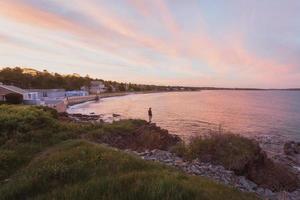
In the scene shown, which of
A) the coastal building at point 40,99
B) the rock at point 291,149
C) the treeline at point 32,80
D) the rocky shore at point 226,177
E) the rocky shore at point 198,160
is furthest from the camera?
the treeline at point 32,80

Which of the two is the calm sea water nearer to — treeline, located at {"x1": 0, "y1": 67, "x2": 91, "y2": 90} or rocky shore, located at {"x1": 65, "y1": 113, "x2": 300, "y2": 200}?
rocky shore, located at {"x1": 65, "y1": 113, "x2": 300, "y2": 200}

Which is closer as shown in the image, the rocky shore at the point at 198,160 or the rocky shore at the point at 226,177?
the rocky shore at the point at 226,177

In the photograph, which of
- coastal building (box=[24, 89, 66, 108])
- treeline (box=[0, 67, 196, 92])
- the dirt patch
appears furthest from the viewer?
treeline (box=[0, 67, 196, 92])

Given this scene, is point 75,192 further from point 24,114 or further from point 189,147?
point 24,114

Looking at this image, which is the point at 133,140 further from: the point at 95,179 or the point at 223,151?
the point at 95,179

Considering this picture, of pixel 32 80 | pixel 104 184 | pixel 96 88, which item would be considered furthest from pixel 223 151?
pixel 96 88

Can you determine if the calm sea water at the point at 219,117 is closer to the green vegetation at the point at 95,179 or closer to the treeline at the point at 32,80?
the green vegetation at the point at 95,179

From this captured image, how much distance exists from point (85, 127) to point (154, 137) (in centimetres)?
558

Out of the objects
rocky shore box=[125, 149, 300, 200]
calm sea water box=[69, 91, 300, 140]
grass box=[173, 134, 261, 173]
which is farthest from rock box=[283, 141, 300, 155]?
rocky shore box=[125, 149, 300, 200]

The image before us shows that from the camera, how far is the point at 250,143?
530 inches

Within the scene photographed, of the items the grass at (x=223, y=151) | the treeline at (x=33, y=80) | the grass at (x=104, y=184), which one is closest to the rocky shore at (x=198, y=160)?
the grass at (x=223, y=151)

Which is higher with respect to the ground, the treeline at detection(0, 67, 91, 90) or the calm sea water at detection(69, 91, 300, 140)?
the treeline at detection(0, 67, 91, 90)

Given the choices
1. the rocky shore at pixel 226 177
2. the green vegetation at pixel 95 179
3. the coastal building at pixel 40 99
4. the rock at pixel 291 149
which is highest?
the green vegetation at pixel 95 179

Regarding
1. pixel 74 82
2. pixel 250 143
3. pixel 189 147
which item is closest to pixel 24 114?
pixel 189 147
